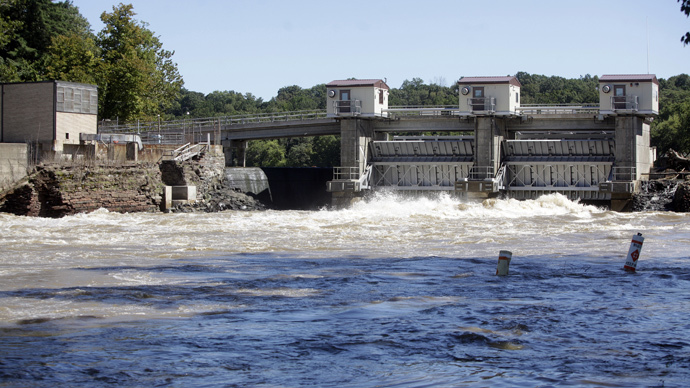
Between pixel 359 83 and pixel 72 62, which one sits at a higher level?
pixel 72 62

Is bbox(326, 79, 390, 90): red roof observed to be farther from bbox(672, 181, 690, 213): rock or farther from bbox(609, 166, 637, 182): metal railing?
bbox(672, 181, 690, 213): rock

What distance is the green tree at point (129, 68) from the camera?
181 feet

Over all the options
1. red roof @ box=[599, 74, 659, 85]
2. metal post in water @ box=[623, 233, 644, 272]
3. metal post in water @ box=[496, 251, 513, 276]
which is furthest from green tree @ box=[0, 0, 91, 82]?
metal post in water @ box=[623, 233, 644, 272]

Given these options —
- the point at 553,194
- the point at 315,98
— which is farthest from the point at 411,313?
the point at 315,98

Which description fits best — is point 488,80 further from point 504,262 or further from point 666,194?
point 504,262

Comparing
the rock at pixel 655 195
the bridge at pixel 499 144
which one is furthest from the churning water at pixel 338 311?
the bridge at pixel 499 144

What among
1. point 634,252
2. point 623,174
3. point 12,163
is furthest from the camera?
point 623,174

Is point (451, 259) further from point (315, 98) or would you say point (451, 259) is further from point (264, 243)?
point (315, 98)

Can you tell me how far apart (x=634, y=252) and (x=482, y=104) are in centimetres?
2734

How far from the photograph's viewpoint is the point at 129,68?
181ft

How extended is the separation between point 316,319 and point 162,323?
2.34 metres

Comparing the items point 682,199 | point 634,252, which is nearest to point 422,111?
point 682,199

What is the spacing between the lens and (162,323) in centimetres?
1190

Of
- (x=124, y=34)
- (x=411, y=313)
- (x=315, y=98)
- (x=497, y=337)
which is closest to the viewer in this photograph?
(x=497, y=337)
